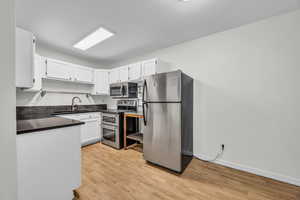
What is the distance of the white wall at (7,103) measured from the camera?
0.42 m


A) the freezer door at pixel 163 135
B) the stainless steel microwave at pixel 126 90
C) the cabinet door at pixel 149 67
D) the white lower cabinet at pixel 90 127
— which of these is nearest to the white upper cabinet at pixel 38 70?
the white lower cabinet at pixel 90 127

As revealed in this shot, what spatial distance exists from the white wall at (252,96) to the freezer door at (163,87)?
85 cm

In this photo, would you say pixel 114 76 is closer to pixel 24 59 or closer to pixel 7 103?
pixel 24 59

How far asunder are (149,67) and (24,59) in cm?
215

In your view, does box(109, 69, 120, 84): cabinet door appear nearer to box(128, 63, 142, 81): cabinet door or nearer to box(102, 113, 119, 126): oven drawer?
box(128, 63, 142, 81): cabinet door

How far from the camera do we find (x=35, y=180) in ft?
3.87

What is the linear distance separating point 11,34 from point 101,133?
335 centimetres

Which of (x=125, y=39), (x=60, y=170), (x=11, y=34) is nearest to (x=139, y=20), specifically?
(x=125, y=39)

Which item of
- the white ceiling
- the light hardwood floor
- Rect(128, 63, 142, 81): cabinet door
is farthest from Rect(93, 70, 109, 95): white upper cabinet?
the light hardwood floor

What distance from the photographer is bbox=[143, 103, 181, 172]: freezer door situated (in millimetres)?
2008

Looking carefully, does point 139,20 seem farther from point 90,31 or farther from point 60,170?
point 60,170

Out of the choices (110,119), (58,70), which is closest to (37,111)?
(58,70)

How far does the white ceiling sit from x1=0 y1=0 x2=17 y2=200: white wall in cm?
156

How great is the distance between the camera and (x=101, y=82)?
3842 mm
